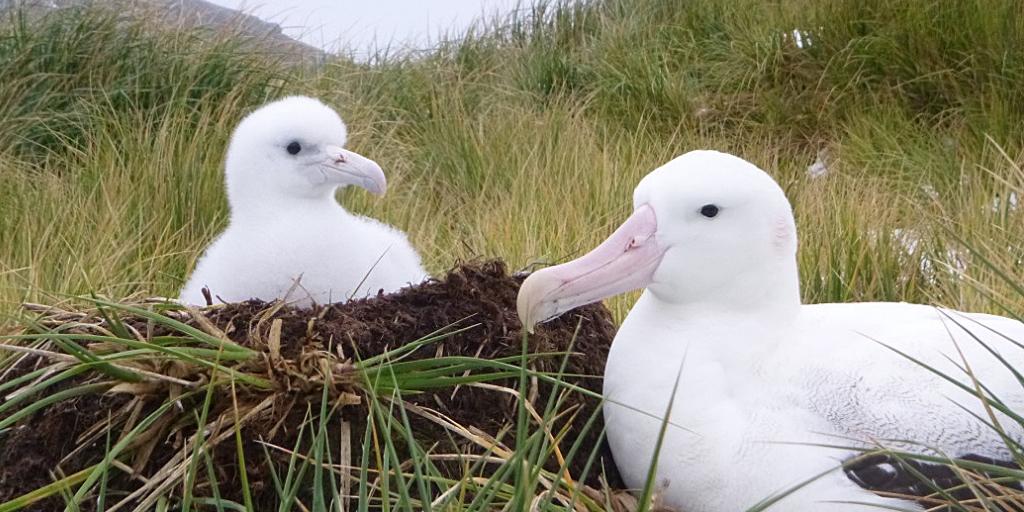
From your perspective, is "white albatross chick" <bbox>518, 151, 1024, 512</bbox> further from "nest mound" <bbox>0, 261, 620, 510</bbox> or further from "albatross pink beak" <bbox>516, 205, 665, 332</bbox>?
"nest mound" <bbox>0, 261, 620, 510</bbox>

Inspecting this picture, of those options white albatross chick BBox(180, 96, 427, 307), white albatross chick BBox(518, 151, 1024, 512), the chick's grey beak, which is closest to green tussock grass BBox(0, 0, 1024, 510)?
white albatross chick BBox(180, 96, 427, 307)

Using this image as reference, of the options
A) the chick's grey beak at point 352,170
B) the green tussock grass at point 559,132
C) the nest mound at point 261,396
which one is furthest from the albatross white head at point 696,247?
the chick's grey beak at point 352,170

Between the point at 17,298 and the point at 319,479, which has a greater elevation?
the point at 319,479

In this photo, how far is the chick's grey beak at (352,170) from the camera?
3.30 m

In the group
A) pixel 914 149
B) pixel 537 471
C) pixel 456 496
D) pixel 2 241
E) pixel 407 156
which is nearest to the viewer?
pixel 537 471

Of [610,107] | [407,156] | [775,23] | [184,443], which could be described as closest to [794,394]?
[184,443]

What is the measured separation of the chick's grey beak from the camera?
3.30 m

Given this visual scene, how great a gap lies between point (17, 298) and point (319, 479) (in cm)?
199

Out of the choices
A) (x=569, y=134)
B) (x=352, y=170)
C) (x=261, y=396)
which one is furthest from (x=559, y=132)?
(x=261, y=396)

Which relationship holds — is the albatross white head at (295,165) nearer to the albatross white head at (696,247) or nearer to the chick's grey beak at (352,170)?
the chick's grey beak at (352,170)

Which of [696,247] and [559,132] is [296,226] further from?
[559,132]

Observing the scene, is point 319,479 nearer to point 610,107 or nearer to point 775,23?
point 610,107

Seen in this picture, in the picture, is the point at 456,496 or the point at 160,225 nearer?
the point at 456,496

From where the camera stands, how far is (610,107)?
7367 millimetres
